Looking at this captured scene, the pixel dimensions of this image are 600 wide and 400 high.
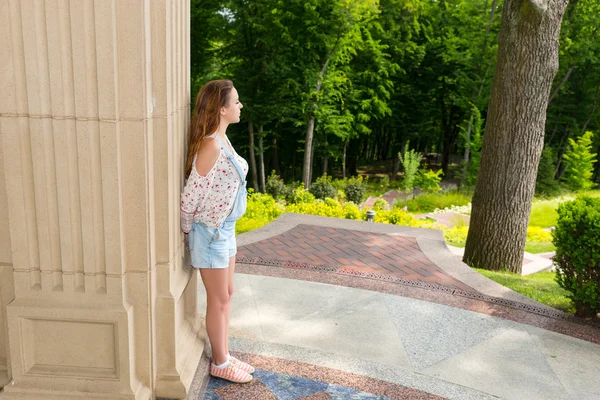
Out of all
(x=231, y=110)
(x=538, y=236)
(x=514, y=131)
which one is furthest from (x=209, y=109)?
(x=538, y=236)

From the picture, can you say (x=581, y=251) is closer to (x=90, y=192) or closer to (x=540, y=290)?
(x=540, y=290)

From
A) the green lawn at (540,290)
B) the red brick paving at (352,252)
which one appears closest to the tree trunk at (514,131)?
the green lawn at (540,290)

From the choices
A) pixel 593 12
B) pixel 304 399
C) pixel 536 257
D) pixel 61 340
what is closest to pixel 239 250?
pixel 304 399

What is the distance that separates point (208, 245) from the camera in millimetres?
3592

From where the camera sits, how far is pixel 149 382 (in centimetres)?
335

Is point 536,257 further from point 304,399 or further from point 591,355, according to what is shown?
point 304,399

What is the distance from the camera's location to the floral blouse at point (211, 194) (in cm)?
345

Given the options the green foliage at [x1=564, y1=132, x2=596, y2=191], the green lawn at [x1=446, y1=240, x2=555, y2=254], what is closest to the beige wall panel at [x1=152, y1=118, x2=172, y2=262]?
the green lawn at [x1=446, y1=240, x2=555, y2=254]

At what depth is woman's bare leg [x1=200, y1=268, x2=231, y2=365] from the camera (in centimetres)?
368

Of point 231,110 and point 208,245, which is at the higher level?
point 231,110

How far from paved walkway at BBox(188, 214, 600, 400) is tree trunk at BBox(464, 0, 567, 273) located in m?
1.45

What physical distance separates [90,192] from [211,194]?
0.74 m

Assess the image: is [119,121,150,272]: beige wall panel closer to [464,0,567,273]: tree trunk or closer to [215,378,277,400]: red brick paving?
[215,378,277,400]: red brick paving

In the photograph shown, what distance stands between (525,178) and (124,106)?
662cm
